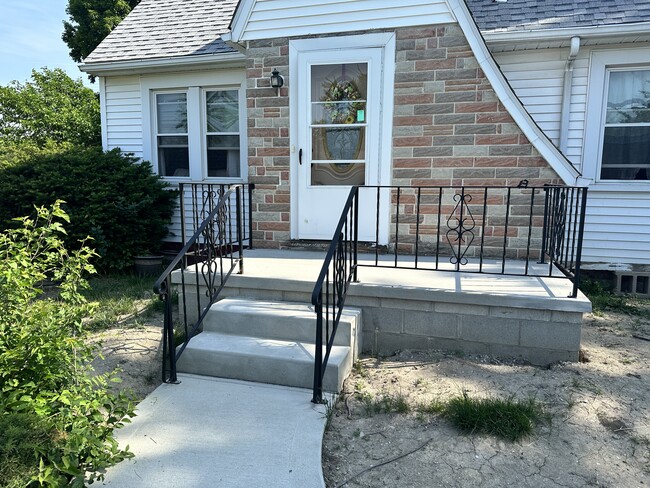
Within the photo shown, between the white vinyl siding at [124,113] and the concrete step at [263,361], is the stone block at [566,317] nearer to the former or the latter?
the concrete step at [263,361]

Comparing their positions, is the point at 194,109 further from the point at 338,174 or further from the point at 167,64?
the point at 338,174

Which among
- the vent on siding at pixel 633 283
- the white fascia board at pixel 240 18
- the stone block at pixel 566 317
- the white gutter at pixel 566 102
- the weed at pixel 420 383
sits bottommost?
the weed at pixel 420 383

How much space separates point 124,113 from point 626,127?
6.98 metres

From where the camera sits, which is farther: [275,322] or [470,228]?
[470,228]

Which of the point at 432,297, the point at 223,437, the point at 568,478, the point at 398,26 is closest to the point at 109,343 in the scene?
the point at 223,437

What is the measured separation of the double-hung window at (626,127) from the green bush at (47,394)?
5.70 meters

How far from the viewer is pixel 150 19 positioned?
24.6 feet

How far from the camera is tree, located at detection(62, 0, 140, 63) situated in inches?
585

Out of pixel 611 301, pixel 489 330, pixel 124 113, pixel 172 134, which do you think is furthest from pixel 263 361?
pixel 124 113

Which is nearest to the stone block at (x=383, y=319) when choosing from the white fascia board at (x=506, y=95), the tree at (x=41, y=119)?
the white fascia board at (x=506, y=95)

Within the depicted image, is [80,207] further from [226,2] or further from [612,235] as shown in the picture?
[612,235]

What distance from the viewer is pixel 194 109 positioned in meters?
6.68

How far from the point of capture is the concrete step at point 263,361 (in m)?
2.95

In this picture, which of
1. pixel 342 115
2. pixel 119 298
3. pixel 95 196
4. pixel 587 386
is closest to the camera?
pixel 587 386
